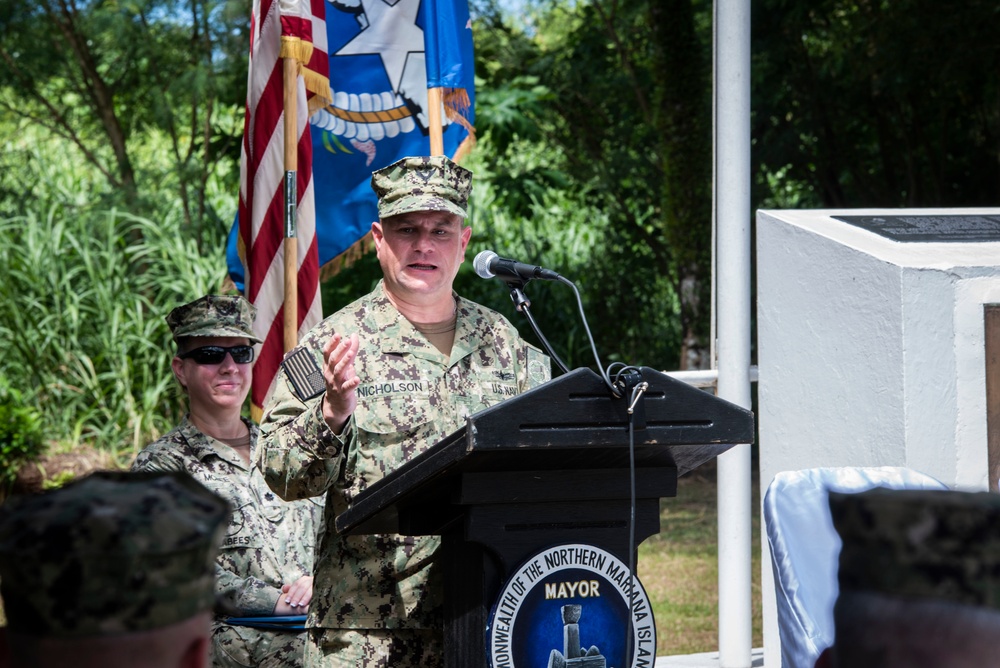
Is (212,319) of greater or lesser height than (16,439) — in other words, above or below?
above

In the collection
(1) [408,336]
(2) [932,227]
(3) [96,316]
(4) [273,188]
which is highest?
(4) [273,188]

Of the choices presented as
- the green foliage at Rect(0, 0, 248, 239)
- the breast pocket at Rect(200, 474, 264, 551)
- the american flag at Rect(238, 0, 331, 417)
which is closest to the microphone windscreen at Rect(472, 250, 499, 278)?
the breast pocket at Rect(200, 474, 264, 551)

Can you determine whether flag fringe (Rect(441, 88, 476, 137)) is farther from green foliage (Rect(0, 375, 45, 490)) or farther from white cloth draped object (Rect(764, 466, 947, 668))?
green foliage (Rect(0, 375, 45, 490))

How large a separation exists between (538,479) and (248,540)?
1594mm

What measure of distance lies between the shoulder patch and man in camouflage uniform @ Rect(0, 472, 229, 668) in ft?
5.58

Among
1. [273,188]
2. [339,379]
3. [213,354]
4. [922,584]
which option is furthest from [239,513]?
[922,584]

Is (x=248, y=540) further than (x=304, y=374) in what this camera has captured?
Yes

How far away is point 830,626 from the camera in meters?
2.25

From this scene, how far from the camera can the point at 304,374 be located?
261 cm

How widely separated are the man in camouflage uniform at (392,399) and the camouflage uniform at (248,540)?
0.78m

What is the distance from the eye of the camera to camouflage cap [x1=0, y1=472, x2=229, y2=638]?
2.74ft

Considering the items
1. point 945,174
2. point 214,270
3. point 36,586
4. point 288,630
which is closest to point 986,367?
point 288,630

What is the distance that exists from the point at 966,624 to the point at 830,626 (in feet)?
4.75

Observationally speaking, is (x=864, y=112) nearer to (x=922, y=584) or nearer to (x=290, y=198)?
(x=290, y=198)
